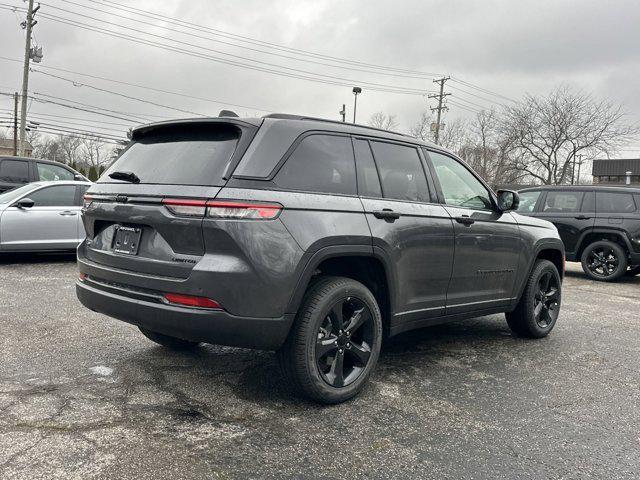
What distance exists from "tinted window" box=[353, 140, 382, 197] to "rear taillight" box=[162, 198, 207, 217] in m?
1.12

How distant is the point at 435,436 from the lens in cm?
305

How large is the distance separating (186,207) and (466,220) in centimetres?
233

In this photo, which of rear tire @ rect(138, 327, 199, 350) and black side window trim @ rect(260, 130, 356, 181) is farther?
rear tire @ rect(138, 327, 199, 350)

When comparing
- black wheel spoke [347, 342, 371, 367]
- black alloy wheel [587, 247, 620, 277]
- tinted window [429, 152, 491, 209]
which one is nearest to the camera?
black wheel spoke [347, 342, 371, 367]

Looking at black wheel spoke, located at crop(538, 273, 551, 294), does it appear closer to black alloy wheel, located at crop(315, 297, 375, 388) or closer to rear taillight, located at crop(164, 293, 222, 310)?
black alloy wheel, located at crop(315, 297, 375, 388)

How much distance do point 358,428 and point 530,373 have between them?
6.02ft

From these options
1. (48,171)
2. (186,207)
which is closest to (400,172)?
(186,207)

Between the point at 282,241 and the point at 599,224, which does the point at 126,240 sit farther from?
the point at 599,224

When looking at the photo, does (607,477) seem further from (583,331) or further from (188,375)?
(583,331)

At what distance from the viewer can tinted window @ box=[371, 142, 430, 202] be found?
12.8 ft

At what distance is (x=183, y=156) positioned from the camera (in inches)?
134

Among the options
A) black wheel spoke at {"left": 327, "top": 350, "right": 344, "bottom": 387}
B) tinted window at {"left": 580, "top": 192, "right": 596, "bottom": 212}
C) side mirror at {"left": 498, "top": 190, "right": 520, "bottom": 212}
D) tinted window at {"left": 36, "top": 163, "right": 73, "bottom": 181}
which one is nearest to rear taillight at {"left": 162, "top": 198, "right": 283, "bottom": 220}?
black wheel spoke at {"left": 327, "top": 350, "right": 344, "bottom": 387}

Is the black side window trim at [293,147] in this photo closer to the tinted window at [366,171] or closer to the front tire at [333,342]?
the tinted window at [366,171]

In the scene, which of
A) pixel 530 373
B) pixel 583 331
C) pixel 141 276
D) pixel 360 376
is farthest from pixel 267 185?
pixel 583 331
